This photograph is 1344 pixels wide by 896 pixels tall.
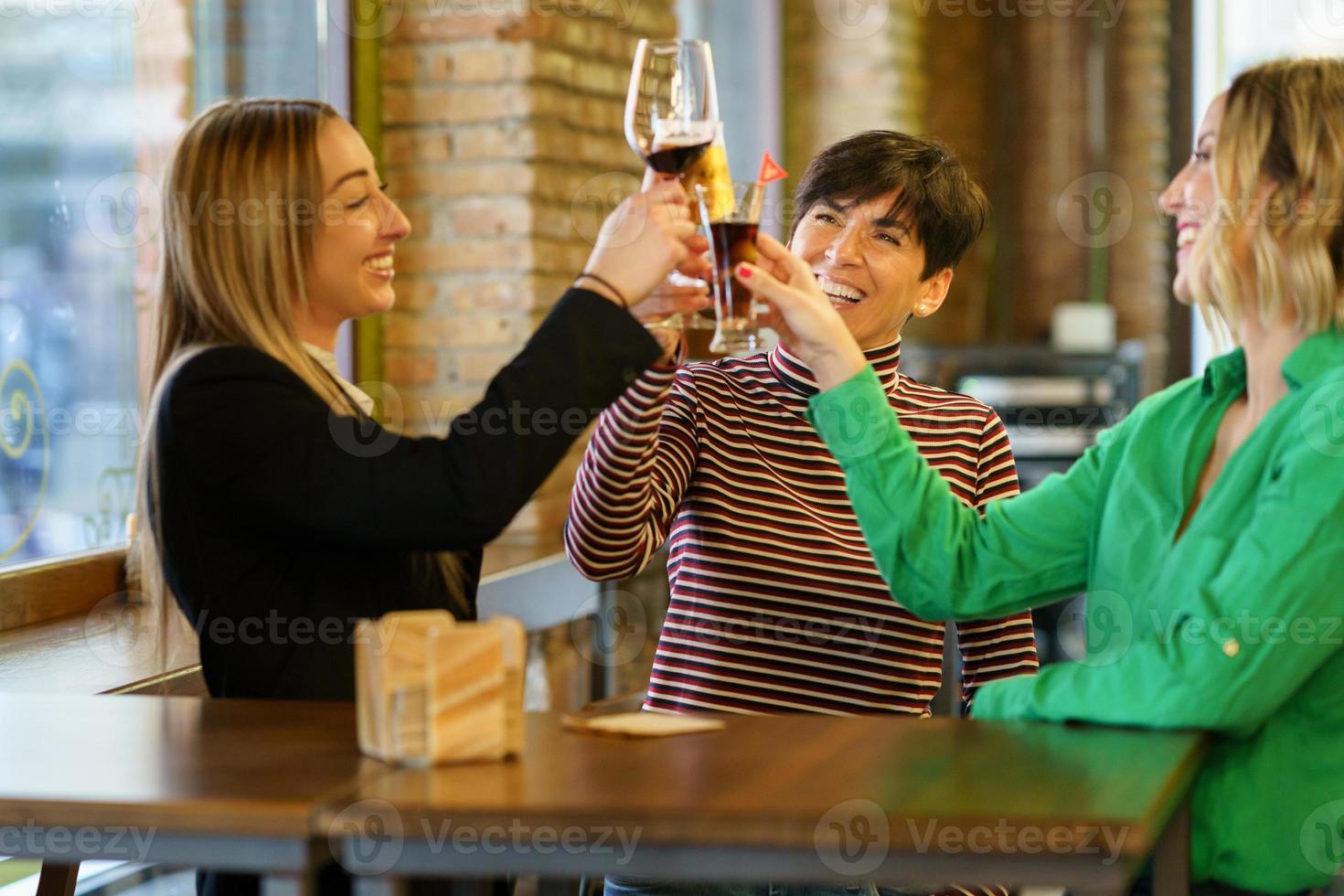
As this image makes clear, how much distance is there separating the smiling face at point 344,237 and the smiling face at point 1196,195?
795 millimetres

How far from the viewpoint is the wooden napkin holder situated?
1.18 meters

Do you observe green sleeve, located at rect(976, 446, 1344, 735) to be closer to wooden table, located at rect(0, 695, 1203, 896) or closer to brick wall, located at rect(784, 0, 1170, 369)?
wooden table, located at rect(0, 695, 1203, 896)

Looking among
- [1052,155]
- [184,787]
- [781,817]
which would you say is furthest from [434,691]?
[1052,155]

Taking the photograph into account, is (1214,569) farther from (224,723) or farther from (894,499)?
(224,723)

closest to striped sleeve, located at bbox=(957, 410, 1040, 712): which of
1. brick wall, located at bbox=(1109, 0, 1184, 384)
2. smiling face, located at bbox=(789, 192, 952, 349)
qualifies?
smiling face, located at bbox=(789, 192, 952, 349)

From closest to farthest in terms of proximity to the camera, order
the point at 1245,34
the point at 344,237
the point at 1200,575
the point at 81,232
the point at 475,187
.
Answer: the point at 1200,575
the point at 344,237
the point at 81,232
the point at 475,187
the point at 1245,34

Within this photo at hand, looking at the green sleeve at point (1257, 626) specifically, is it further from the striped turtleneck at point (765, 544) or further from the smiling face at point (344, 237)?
the smiling face at point (344, 237)

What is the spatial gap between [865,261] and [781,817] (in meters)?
0.96

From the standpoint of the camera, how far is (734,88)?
5539 mm

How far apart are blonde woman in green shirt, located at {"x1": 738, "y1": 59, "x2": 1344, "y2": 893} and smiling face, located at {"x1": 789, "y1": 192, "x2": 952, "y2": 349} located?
348 millimetres

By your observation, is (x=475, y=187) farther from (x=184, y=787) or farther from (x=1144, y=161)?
(x=1144, y=161)

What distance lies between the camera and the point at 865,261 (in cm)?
185

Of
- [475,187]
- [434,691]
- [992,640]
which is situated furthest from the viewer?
[475,187]

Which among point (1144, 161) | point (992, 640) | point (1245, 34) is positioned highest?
point (1245, 34)
